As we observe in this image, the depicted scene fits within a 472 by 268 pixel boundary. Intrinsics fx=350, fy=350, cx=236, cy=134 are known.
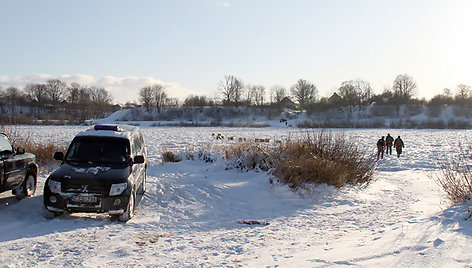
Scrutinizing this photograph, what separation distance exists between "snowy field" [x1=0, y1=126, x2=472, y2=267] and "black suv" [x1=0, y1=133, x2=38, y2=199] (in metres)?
0.31

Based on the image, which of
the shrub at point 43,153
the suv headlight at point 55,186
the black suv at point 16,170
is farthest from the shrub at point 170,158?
the suv headlight at point 55,186

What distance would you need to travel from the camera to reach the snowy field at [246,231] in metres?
5.11

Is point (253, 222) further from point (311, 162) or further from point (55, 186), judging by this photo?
point (55, 186)

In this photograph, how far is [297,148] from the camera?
41.8 feet

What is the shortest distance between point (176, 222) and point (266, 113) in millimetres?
84618

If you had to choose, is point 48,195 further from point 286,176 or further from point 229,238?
point 286,176

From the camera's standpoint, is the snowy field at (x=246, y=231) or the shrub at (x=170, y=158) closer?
the snowy field at (x=246, y=231)

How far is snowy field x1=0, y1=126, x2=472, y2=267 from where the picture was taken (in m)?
5.11

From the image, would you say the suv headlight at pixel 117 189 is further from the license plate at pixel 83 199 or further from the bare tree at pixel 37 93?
the bare tree at pixel 37 93

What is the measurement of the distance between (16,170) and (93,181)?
240 centimetres

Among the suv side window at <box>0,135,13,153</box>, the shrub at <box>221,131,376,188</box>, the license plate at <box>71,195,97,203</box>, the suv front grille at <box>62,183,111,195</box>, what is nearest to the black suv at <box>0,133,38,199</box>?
the suv side window at <box>0,135,13,153</box>

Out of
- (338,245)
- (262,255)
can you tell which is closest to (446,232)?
(338,245)

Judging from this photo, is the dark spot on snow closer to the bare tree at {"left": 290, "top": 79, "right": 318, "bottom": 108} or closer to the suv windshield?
the suv windshield

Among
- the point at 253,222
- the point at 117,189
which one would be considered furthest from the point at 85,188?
the point at 253,222
